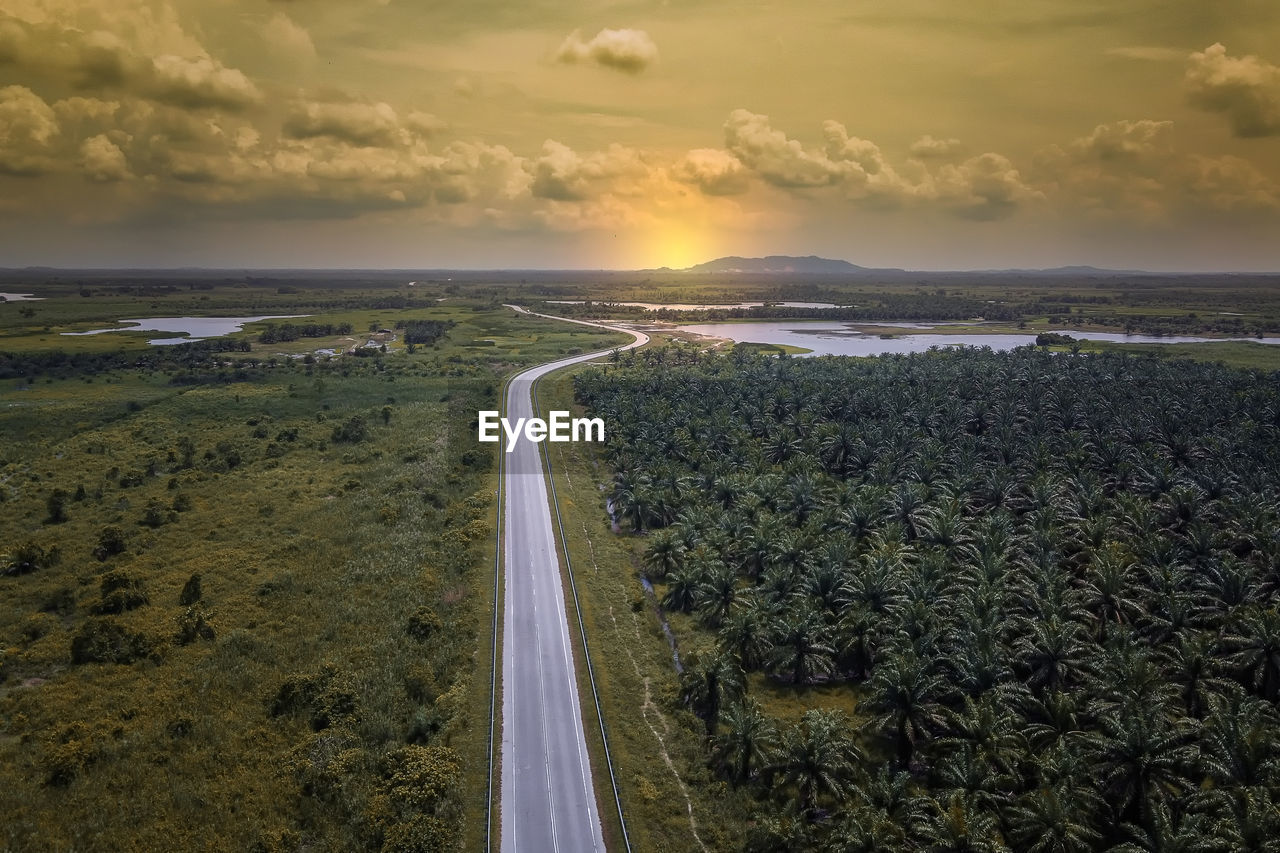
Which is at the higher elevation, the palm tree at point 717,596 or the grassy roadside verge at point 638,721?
the palm tree at point 717,596

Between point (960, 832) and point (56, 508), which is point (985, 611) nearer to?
point (960, 832)

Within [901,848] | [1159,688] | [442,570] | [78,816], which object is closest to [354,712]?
[78,816]

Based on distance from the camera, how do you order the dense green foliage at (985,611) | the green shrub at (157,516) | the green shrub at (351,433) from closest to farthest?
the dense green foliage at (985,611), the green shrub at (157,516), the green shrub at (351,433)

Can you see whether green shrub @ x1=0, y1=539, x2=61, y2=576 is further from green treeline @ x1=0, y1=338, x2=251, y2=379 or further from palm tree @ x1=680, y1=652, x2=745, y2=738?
green treeline @ x1=0, y1=338, x2=251, y2=379

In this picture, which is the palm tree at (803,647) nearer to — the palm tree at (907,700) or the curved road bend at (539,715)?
the palm tree at (907,700)

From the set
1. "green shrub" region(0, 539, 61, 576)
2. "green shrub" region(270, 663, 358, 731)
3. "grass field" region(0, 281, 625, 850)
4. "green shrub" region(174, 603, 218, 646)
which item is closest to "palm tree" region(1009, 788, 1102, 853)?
"grass field" region(0, 281, 625, 850)

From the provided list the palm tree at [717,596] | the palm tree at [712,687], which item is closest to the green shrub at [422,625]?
the palm tree at [712,687]

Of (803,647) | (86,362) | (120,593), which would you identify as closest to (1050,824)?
(803,647)

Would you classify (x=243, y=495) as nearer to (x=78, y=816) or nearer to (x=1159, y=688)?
(x=78, y=816)
